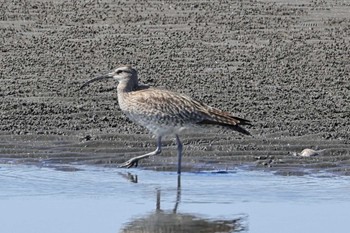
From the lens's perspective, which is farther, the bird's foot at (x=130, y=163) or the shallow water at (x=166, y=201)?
the bird's foot at (x=130, y=163)

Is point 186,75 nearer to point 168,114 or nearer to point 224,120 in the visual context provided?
point 168,114

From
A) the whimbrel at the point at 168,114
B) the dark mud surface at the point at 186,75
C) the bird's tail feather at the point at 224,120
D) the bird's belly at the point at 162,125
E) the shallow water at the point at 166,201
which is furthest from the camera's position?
the dark mud surface at the point at 186,75

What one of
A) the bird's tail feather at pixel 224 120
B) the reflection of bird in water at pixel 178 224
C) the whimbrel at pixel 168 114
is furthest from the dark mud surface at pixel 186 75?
the reflection of bird in water at pixel 178 224

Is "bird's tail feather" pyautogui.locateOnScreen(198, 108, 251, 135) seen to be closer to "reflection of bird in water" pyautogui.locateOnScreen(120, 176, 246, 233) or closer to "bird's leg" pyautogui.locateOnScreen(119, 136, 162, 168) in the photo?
"bird's leg" pyautogui.locateOnScreen(119, 136, 162, 168)

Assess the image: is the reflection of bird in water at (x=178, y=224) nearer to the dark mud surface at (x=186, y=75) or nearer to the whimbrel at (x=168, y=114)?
the whimbrel at (x=168, y=114)

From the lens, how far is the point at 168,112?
38.2 feet

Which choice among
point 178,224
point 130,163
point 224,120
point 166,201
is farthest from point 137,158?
A: point 178,224

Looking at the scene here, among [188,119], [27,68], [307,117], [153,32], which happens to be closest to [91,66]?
[27,68]

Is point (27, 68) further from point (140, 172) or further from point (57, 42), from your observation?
point (140, 172)

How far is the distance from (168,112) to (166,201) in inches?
57.4

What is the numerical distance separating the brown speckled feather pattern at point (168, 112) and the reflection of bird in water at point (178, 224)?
1807 mm

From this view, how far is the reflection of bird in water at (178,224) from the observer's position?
9375 millimetres

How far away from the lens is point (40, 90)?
14461 mm

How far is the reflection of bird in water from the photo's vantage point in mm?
9375
